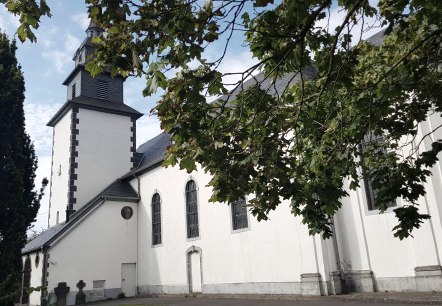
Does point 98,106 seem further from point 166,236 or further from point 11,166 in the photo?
point 11,166

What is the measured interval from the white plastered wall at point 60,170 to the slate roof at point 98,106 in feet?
1.25

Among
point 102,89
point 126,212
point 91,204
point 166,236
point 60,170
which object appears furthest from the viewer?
point 102,89

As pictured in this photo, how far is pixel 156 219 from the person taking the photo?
21.8 metres

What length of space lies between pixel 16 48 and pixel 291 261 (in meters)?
11.8

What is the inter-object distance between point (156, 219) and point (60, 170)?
809 centimetres

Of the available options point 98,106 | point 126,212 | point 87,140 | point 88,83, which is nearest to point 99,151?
point 87,140

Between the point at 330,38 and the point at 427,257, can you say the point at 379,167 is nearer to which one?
the point at 330,38

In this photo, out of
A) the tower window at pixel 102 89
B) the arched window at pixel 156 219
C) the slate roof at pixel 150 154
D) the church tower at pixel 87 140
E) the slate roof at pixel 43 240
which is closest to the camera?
the slate roof at pixel 43 240

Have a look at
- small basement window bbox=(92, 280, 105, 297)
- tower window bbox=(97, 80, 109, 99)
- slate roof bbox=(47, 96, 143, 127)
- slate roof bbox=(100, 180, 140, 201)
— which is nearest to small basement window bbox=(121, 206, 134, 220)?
slate roof bbox=(100, 180, 140, 201)

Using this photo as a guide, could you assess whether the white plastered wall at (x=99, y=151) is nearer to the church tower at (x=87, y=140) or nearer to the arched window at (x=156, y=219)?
the church tower at (x=87, y=140)

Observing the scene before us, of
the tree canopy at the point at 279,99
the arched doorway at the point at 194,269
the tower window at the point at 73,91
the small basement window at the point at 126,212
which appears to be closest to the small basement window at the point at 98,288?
the small basement window at the point at 126,212

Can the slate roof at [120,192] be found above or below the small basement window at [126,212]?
above

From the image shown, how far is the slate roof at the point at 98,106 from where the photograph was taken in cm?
2486

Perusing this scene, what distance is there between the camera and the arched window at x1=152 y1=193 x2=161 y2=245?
21.5 metres
